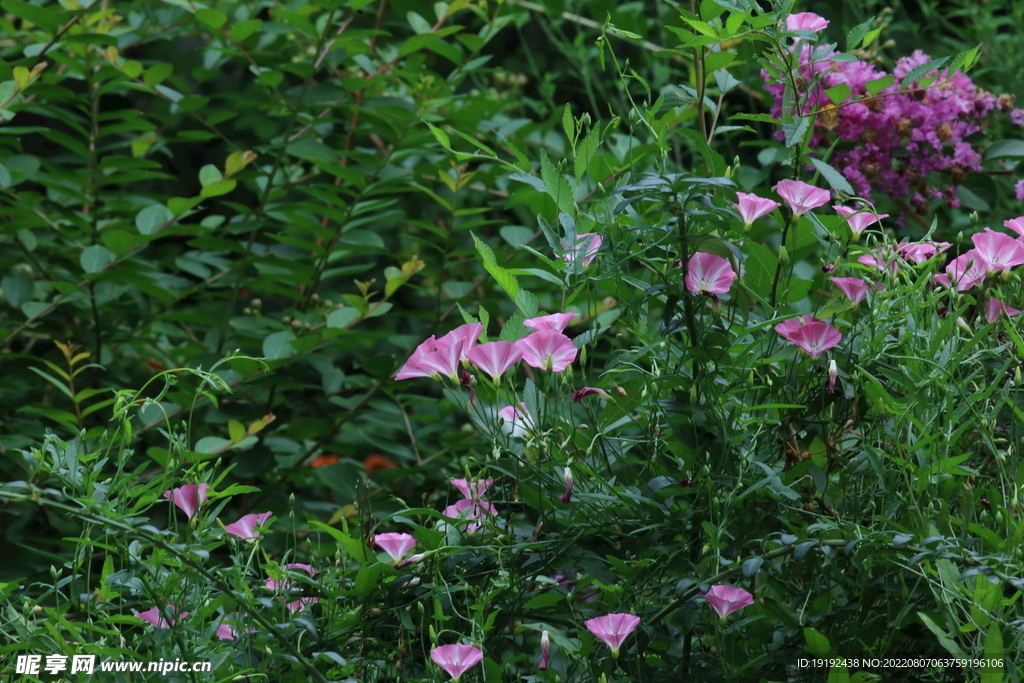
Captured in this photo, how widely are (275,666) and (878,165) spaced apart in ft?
3.08

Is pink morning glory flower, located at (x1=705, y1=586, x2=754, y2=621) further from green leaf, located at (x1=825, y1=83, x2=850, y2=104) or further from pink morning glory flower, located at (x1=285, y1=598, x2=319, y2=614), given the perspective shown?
green leaf, located at (x1=825, y1=83, x2=850, y2=104)

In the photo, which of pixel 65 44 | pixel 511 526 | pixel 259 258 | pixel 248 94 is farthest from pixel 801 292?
pixel 248 94

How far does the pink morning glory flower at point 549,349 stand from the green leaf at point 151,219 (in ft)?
2.65

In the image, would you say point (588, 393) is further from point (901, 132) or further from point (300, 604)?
point (901, 132)

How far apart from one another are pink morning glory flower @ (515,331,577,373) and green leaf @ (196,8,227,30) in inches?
34.8

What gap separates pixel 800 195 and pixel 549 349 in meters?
0.24

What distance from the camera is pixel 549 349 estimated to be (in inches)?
27.1

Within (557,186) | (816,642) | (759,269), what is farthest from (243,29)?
(816,642)

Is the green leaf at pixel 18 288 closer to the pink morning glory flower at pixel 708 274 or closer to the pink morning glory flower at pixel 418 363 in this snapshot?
the pink morning glory flower at pixel 418 363

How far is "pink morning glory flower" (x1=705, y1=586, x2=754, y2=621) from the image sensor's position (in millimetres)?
610

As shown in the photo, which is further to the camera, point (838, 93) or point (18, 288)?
point (18, 288)

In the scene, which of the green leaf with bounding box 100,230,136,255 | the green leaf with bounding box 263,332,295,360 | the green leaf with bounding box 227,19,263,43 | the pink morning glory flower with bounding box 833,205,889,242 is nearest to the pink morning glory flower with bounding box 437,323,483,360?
the pink morning glory flower with bounding box 833,205,889,242

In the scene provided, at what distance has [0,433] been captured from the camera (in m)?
1.35

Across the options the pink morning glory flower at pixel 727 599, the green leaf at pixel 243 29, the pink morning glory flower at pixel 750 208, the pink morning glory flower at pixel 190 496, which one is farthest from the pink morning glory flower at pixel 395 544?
the green leaf at pixel 243 29
